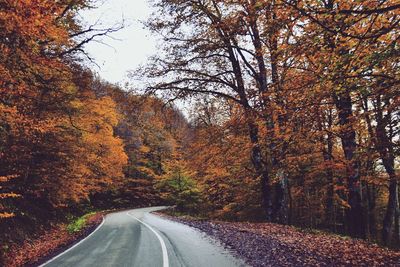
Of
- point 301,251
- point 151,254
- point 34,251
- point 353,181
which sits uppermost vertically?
point 353,181

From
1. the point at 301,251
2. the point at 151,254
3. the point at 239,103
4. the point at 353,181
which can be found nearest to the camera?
the point at 301,251

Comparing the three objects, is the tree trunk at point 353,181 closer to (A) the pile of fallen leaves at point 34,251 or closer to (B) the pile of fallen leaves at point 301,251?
(B) the pile of fallen leaves at point 301,251

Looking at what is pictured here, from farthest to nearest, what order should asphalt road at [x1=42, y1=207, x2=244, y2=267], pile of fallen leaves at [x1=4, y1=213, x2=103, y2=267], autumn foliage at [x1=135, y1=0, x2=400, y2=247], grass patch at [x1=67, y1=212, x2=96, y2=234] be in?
grass patch at [x1=67, y1=212, x2=96, y2=234] < pile of fallen leaves at [x1=4, y1=213, x2=103, y2=267] < asphalt road at [x1=42, y1=207, x2=244, y2=267] < autumn foliage at [x1=135, y1=0, x2=400, y2=247]

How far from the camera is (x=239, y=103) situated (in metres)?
14.9

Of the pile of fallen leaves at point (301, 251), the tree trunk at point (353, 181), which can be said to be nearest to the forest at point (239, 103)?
the tree trunk at point (353, 181)

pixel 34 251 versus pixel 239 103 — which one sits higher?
pixel 239 103

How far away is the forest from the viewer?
601 cm

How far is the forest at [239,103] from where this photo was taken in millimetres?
6008

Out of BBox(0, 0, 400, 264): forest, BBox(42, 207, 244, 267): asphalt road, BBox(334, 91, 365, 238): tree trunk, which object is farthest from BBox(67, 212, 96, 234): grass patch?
BBox(334, 91, 365, 238): tree trunk

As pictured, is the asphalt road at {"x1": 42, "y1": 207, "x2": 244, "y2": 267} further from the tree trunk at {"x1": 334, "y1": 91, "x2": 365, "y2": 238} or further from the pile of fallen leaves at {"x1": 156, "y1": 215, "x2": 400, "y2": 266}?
the tree trunk at {"x1": 334, "y1": 91, "x2": 365, "y2": 238}

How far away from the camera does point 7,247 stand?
10.4 meters

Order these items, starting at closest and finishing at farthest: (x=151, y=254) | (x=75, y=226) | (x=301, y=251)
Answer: (x=301, y=251) < (x=151, y=254) < (x=75, y=226)

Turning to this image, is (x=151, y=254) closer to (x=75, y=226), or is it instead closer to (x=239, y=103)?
(x=239, y=103)

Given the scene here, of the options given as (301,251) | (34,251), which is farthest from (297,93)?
(34,251)
